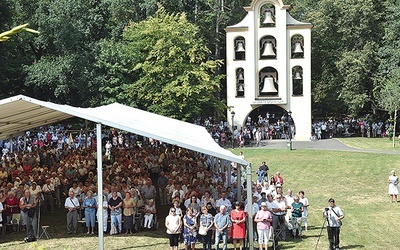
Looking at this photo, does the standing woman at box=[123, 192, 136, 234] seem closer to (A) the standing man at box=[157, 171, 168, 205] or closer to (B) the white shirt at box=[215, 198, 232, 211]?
(B) the white shirt at box=[215, 198, 232, 211]

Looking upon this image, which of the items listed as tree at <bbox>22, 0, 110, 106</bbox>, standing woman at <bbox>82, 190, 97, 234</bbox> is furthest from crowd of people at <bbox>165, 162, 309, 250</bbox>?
tree at <bbox>22, 0, 110, 106</bbox>

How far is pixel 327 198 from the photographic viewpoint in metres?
21.6

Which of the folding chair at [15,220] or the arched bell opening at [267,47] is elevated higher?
the arched bell opening at [267,47]

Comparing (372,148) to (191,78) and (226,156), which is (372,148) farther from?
(226,156)

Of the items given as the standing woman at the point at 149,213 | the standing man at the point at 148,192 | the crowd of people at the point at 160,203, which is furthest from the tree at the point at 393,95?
the standing woman at the point at 149,213

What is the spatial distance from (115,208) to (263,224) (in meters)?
4.02

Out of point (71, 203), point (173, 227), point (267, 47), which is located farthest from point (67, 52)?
point (173, 227)

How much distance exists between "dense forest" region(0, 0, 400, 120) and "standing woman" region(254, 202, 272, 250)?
26.0m

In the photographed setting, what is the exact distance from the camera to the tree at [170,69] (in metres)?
39.7

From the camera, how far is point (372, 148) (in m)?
37.5

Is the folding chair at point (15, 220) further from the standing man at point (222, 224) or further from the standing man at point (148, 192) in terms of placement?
the standing man at point (222, 224)

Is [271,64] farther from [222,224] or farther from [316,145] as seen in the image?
[222,224]

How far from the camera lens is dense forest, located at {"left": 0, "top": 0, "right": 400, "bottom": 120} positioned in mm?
40281

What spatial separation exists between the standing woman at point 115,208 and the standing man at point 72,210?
96 cm
